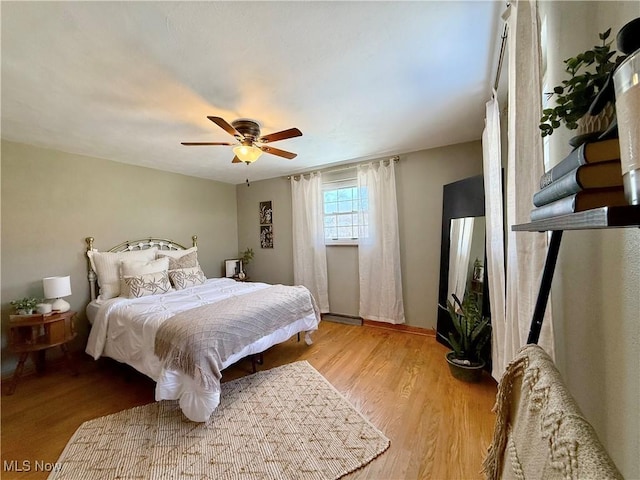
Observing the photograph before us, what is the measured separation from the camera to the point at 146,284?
2.86m

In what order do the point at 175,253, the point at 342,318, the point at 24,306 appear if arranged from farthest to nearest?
1. the point at 342,318
2. the point at 175,253
3. the point at 24,306

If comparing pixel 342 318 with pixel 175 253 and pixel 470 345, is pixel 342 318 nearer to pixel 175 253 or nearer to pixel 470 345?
pixel 470 345

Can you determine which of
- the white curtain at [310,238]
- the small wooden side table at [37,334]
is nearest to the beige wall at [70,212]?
the small wooden side table at [37,334]

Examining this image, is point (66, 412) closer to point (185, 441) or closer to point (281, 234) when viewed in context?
point (185, 441)

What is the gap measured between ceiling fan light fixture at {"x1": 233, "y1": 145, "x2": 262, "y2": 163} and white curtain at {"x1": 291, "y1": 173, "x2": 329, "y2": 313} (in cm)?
180

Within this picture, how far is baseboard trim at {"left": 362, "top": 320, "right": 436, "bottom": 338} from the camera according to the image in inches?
128

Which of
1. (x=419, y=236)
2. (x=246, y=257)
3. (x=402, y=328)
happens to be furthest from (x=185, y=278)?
(x=419, y=236)

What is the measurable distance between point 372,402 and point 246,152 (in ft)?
7.58

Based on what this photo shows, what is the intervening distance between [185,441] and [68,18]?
2.43 meters

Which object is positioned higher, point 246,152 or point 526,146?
point 246,152

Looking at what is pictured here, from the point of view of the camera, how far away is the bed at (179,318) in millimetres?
1787

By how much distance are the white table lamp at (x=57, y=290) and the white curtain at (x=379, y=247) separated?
130 inches

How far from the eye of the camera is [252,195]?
4762 mm

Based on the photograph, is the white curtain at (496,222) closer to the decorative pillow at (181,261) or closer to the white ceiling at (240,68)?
the white ceiling at (240,68)
